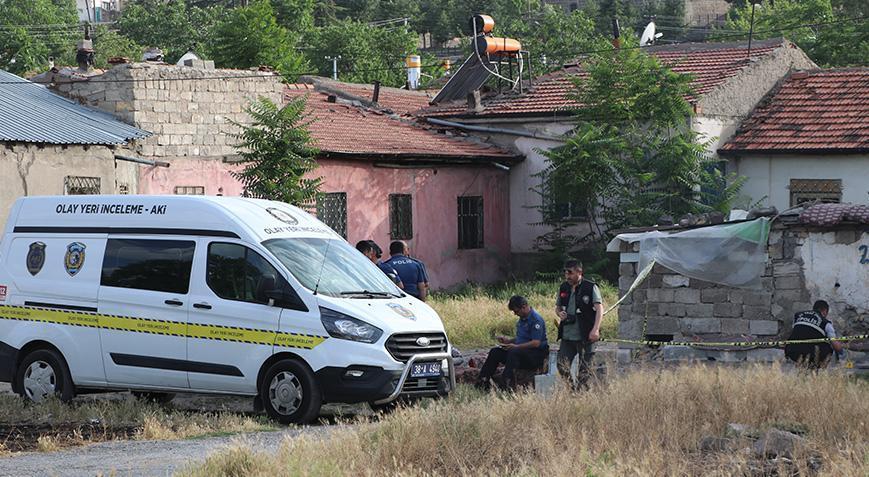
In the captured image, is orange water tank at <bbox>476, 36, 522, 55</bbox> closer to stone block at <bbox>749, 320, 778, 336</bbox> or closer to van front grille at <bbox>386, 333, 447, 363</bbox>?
stone block at <bbox>749, 320, 778, 336</bbox>

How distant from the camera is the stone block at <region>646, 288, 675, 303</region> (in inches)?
750

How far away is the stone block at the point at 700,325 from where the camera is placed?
18750 millimetres

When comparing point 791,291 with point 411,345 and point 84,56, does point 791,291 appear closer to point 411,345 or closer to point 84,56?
point 411,345

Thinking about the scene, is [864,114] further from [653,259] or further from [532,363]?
[532,363]

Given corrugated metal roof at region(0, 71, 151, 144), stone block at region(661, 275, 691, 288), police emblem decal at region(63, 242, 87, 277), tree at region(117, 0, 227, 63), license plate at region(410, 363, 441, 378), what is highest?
tree at region(117, 0, 227, 63)

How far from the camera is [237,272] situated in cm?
1367

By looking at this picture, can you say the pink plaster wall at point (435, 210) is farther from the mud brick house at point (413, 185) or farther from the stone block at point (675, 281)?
the stone block at point (675, 281)

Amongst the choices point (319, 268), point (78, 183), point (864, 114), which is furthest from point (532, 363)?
point (864, 114)

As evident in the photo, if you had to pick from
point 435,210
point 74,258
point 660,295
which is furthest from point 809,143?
point 74,258

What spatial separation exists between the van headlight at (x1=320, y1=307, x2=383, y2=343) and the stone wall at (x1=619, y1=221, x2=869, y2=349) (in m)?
6.95

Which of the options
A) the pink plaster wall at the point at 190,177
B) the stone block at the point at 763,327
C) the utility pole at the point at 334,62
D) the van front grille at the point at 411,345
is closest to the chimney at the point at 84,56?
the pink plaster wall at the point at 190,177

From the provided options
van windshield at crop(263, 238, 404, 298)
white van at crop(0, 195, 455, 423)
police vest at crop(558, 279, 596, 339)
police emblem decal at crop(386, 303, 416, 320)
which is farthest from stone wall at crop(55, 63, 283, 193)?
police emblem decal at crop(386, 303, 416, 320)

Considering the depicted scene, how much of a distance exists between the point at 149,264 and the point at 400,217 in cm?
1570

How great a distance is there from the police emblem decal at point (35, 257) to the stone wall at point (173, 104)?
9051 millimetres
